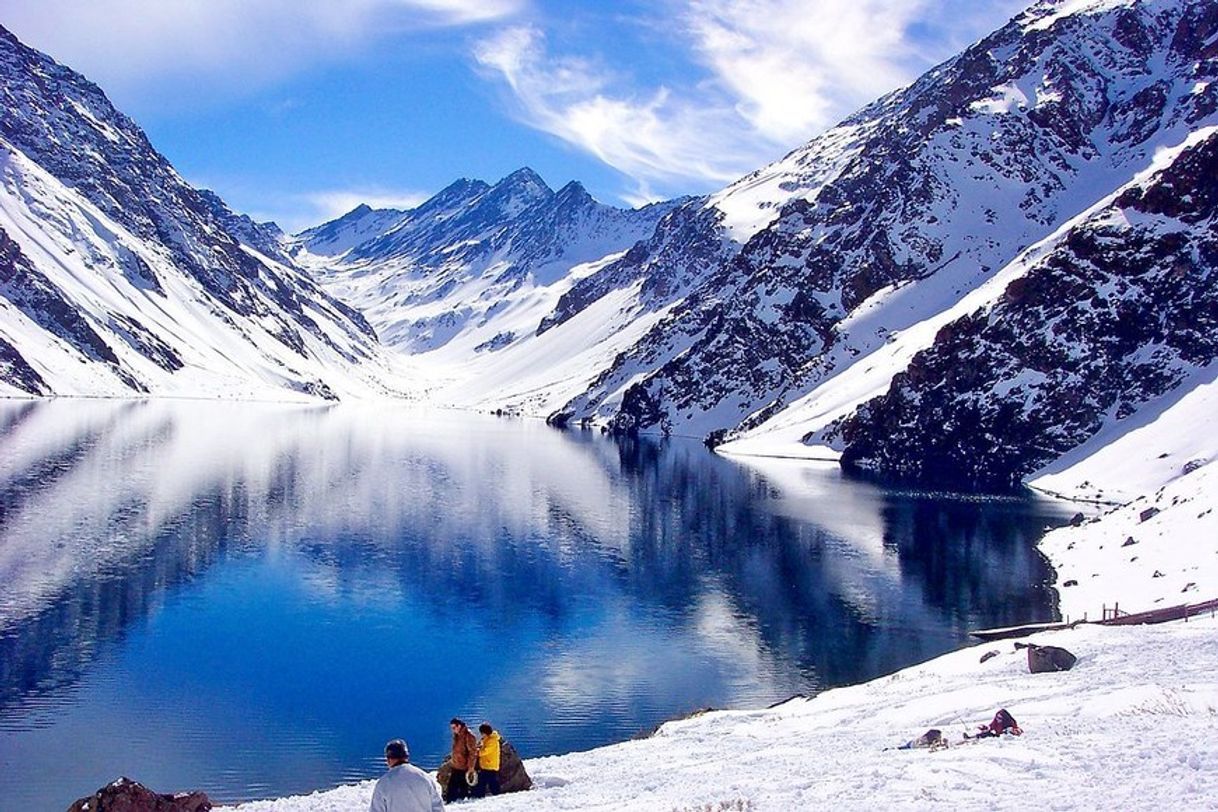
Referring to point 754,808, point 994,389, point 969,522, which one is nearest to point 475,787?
point 754,808

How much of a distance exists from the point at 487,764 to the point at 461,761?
2.21ft

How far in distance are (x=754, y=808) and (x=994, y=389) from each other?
13368 centimetres

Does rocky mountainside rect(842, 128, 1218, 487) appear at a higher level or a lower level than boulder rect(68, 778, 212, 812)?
higher

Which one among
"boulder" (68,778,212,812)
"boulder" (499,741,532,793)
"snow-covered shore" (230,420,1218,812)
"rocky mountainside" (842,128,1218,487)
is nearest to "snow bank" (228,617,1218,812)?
"snow-covered shore" (230,420,1218,812)

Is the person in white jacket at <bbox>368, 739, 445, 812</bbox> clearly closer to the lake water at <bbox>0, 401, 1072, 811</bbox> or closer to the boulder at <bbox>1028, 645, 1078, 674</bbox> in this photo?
the lake water at <bbox>0, 401, 1072, 811</bbox>

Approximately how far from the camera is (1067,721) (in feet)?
75.4

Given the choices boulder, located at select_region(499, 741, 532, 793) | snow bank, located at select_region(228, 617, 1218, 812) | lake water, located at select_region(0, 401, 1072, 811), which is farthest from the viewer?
lake water, located at select_region(0, 401, 1072, 811)

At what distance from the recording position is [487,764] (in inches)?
971

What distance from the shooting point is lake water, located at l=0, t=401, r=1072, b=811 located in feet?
131

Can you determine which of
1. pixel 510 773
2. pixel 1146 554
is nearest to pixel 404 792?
pixel 510 773

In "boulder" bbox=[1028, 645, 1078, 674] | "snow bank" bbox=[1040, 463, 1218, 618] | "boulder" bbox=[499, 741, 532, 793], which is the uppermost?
"snow bank" bbox=[1040, 463, 1218, 618]

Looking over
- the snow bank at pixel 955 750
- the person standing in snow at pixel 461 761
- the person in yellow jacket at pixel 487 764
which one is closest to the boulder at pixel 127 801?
the snow bank at pixel 955 750

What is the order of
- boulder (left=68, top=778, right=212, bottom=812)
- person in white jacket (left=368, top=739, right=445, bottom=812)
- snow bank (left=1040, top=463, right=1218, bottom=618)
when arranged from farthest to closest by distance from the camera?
snow bank (left=1040, top=463, right=1218, bottom=618) → boulder (left=68, top=778, right=212, bottom=812) → person in white jacket (left=368, top=739, right=445, bottom=812)

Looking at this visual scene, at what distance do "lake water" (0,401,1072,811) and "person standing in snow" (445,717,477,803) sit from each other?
1167cm
